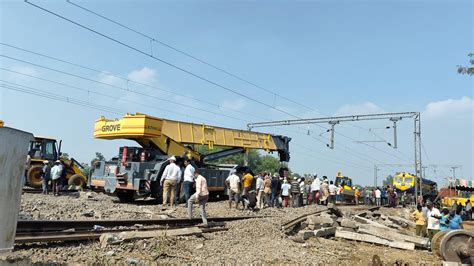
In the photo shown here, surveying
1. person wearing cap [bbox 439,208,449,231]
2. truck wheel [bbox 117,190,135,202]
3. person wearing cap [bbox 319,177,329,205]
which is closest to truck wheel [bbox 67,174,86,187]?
truck wheel [bbox 117,190,135,202]

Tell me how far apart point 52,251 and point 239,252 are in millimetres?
3432

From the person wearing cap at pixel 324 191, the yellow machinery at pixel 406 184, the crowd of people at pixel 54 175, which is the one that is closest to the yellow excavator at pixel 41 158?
the crowd of people at pixel 54 175

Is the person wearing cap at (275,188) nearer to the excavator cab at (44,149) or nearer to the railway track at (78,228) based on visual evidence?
the railway track at (78,228)

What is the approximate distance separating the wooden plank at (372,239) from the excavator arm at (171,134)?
25.2ft

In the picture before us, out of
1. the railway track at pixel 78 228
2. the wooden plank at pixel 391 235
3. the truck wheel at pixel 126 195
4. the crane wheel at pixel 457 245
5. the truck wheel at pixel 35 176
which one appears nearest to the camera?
the railway track at pixel 78 228

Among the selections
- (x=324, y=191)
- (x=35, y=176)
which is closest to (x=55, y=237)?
(x=35, y=176)

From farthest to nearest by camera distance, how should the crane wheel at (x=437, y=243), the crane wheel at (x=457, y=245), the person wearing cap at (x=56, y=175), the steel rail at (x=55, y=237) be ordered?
the person wearing cap at (x=56, y=175) < the crane wheel at (x=437, y=243) < the crane wheel at (x=457, y=245) < the steel rail at (x=55, y=237)

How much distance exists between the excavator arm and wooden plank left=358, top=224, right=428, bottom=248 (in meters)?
8.01

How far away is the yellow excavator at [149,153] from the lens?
15727mm

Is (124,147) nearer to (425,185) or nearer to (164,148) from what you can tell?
(164,148)

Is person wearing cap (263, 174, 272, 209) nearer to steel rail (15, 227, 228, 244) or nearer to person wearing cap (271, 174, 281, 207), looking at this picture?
person wearing cap (271, 174, 281, 207)

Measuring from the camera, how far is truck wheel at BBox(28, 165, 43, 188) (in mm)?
19312

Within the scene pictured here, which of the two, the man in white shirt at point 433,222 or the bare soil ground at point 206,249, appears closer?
the bare soil ground at point 206,249

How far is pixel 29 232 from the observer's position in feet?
25.5
